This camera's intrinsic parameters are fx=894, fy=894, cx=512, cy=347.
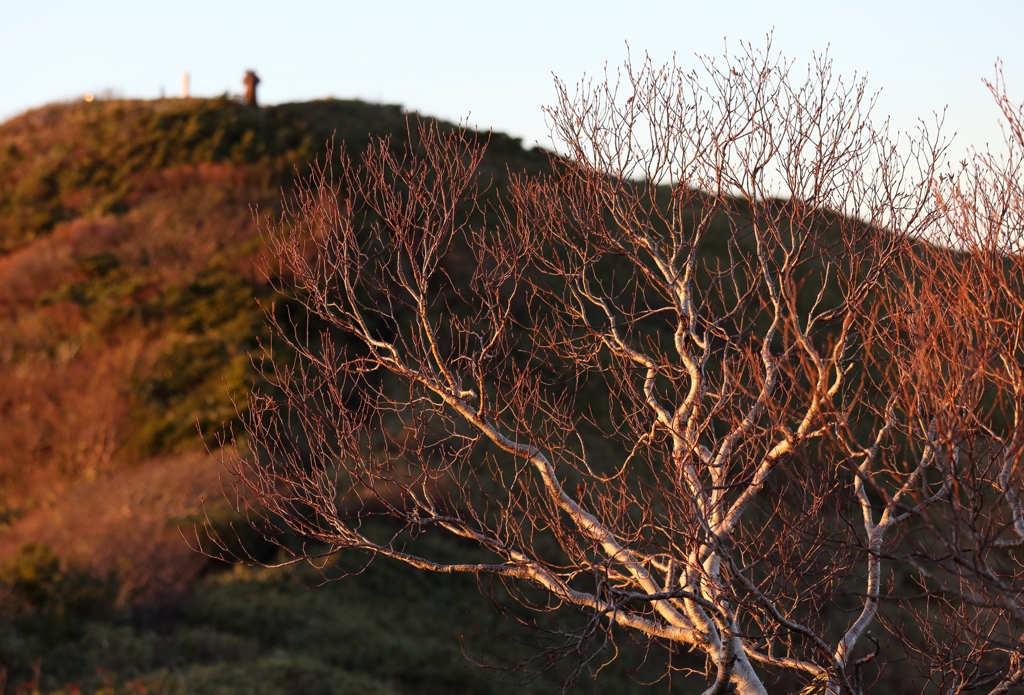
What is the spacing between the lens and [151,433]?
17078 millimetres

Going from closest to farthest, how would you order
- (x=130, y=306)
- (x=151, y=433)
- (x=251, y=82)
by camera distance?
(x=151, y=433) → (x=130, y=306) → (x=251, y=82)

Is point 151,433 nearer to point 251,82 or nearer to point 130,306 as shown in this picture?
point 130,306

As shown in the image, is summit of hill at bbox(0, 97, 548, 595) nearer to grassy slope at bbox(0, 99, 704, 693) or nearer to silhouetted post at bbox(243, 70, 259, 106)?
grassy slope at bbox(0, 99, 704, 693)

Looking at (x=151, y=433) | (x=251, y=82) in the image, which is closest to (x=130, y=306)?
(x=151, y=433)

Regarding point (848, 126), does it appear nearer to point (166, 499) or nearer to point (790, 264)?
point (790, 264)

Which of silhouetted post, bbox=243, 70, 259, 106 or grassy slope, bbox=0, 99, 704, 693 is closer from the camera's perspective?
grassy slope, bbox=0, 99, 704, 693

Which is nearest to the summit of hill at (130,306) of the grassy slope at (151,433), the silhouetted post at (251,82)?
the grassy slope at (151,433)

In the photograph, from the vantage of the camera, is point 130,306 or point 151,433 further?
point 130,306

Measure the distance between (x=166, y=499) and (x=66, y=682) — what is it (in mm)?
4247

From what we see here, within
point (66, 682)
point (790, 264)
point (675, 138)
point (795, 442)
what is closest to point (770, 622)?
point (795, 442)

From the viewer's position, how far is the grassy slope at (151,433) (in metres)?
11.7

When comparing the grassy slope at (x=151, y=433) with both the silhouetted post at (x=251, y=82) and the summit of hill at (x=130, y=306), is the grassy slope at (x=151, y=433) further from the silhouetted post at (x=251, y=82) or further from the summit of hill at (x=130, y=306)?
the silhouetted post at (x=251, y=82)

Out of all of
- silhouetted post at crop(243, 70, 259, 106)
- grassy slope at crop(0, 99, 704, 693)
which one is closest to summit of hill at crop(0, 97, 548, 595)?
grassy slope at crop(0, 99, 704, 693)

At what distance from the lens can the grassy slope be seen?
1170 cm
